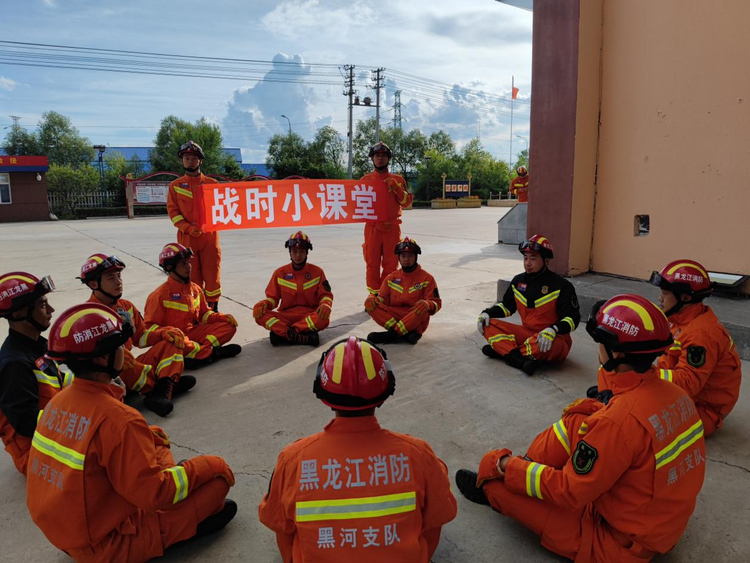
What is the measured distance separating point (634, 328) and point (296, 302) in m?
4.00

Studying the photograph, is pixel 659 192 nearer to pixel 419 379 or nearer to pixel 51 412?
pixel 419 379

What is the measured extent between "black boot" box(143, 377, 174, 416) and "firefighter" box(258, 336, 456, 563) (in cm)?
226

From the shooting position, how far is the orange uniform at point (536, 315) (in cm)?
459

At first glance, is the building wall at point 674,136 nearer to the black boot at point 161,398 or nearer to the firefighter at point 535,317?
the firefighter at point 535,317

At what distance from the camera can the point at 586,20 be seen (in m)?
6.69

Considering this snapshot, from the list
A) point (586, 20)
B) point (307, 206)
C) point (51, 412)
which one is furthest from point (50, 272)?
point (586, 20)

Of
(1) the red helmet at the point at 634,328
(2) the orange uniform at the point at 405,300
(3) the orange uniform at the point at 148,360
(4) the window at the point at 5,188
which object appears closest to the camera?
(1) the red helmet at the point at 634,328

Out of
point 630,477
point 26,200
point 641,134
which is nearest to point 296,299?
point 630,477

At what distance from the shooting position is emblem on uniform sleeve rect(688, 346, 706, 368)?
3096 mm

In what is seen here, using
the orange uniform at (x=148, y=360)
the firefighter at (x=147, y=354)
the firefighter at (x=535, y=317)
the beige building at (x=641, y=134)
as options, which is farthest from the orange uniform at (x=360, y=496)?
the beige building at (x=641, y=134)

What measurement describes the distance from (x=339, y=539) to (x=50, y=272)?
10.5 meters

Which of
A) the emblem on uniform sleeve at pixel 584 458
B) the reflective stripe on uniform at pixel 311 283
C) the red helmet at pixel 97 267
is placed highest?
the red helmet at pixel 97 267

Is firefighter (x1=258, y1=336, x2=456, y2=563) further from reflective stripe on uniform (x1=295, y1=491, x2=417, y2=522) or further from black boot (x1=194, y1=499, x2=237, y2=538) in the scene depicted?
black boot (x1=194, y1=499, x2=237, y2=538)

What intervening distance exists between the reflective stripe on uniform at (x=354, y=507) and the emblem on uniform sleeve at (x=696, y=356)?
2306 millimetres
